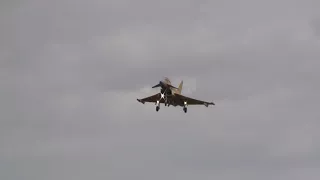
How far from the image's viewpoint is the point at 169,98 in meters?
156

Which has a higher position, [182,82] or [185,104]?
[182,82]

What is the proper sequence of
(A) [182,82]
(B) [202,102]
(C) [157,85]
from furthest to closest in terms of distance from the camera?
(A) [182,82]
(B) [202,102]
(C) [157,85]

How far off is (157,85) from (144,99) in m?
12.6

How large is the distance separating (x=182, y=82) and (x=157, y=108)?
83.3 ft

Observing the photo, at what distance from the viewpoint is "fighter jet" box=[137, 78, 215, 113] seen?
15338 cm

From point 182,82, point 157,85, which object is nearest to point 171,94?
point 157,85

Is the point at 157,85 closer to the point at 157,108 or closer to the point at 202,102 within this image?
the point at 157,108

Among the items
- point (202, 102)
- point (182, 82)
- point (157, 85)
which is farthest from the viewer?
point (182, 82)

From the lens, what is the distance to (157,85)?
500 ft

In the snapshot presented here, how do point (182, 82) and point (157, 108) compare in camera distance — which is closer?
point (157, 108)

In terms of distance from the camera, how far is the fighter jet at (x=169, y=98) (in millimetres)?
153375

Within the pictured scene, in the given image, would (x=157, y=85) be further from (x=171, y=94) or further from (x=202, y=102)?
(x=202, y=102)

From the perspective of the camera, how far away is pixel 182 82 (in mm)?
176125

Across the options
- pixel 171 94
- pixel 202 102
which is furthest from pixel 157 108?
pixel 202 102
